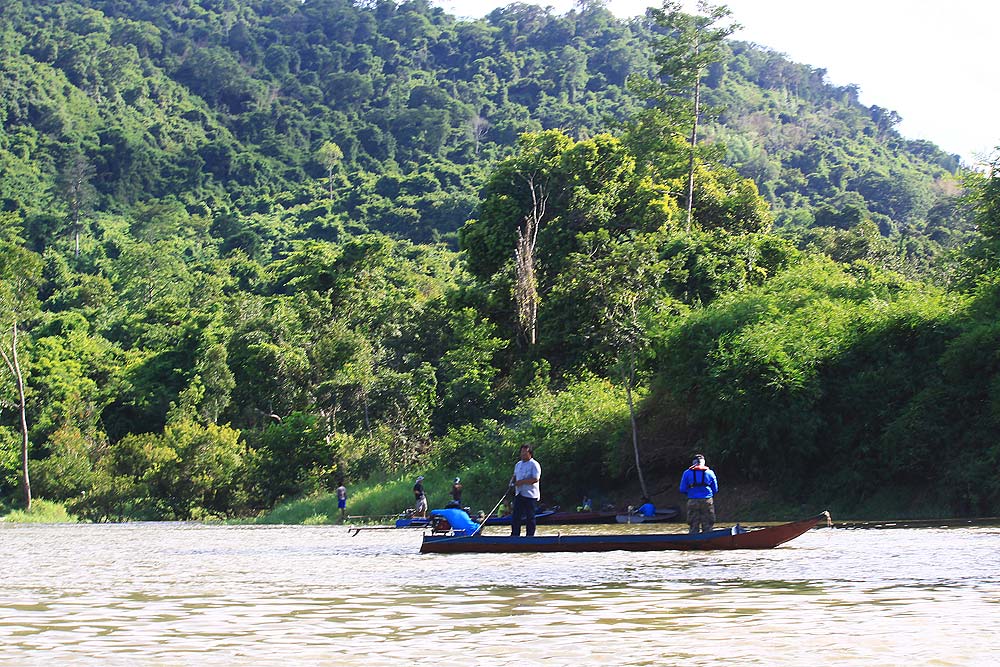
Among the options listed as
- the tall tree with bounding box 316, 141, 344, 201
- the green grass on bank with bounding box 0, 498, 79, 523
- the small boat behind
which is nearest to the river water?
the small boat behind

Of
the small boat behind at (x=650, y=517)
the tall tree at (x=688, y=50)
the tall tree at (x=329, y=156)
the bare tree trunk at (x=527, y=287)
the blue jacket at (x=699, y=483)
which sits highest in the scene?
the tall tree at (x=329, y=156)

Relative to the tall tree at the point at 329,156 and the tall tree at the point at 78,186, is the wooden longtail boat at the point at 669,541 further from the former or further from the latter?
the tall tree at the point at 329,156

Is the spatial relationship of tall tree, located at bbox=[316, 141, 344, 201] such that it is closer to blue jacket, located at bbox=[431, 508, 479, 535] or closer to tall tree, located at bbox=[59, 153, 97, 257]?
tall tree, located at bbox=[59, 153, 97, 257]

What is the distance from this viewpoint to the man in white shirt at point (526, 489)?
22.2 metres

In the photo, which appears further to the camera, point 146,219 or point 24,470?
point 146,219

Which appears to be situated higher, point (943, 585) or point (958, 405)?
point (958, 405)

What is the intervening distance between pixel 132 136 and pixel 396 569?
392ft

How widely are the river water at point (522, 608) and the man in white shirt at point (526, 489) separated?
173 cm

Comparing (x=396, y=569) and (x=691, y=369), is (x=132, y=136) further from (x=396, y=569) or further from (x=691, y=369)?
(x=396, y=569)

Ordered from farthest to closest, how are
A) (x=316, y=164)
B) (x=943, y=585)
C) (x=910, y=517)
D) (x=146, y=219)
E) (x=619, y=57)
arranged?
1. (x=619, y=57)
2. (x=316, y=164)
3. (x=146, y=219)
4. (x=910, y=517)
5. (x=943, y=585)

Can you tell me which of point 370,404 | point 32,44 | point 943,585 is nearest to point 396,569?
point 943,585

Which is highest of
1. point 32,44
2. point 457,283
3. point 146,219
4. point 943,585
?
point 32,44

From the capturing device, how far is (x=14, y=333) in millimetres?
54000

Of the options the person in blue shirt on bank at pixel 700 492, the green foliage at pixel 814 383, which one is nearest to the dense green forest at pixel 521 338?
the green foliage at pixel 814 383
